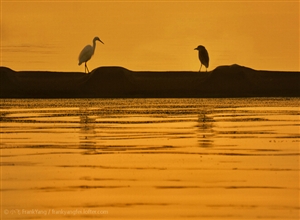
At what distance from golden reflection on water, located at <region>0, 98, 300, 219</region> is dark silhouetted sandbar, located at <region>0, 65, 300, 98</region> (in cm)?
1503

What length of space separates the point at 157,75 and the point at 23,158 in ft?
81.8

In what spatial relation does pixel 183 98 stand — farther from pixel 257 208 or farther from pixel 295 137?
pixel 257 208

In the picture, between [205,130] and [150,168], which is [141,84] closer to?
[205,130]

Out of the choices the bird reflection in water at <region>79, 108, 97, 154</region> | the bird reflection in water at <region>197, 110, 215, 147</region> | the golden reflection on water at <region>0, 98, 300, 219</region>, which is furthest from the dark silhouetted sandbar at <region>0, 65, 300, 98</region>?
the golden reflection on water at <region>0, 98, 300, 219</region>

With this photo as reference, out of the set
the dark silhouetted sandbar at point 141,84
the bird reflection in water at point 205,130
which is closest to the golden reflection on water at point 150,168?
the bird reflection in water at point 205,130

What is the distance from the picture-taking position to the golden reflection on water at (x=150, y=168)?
9.88 meters

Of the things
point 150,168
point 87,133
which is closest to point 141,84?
point 87,133

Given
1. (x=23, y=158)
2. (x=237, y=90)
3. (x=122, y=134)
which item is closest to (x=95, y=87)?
(x=237, y=90)

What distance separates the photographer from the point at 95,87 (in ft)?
120

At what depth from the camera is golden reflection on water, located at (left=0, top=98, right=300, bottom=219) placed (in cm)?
988

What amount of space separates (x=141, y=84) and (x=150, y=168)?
24.6 meters

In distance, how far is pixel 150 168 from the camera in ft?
41.5

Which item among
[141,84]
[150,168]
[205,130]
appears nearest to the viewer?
[150,168]

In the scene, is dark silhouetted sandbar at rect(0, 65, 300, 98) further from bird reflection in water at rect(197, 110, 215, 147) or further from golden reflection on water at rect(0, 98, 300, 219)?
golden reflection on water at rect(0, 98, 300, 219)
